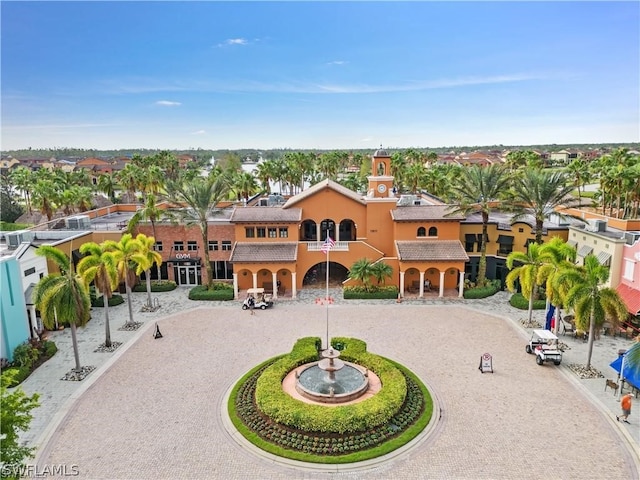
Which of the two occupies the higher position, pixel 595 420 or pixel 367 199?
pixel 367 199

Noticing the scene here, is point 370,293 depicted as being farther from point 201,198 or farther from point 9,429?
point 9,429

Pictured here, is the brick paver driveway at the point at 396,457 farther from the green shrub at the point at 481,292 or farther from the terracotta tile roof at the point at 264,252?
the terracotta tile roof at the point at 264,252

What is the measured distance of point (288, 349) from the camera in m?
27.8

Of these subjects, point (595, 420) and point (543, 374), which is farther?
point (543, 374)

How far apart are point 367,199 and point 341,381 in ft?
71.6

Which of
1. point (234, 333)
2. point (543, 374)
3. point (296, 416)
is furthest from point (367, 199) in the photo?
point (296, 416)

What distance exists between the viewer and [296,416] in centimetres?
1895

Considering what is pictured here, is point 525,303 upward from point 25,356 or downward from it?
downward

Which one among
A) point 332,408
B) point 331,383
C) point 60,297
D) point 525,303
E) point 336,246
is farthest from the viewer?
point 336,246

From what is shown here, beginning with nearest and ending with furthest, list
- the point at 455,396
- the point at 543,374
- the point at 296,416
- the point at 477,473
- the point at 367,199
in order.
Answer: the point at 477,473 → the point at 296,416 → the point at 455,396 → the point at 543,374 → the point at 367,199

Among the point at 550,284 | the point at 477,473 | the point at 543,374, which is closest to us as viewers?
the point at 477,473

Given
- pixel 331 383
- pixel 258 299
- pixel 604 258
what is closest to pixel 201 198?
pixel 258 299

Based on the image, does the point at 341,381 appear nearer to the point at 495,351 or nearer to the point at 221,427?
the point at 221,427

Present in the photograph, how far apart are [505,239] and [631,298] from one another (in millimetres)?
13085
